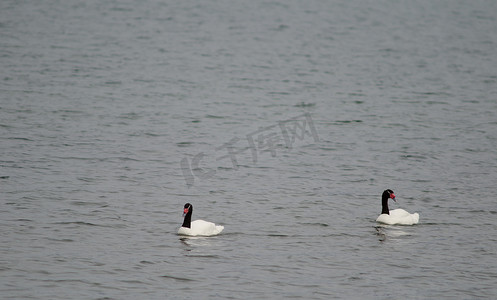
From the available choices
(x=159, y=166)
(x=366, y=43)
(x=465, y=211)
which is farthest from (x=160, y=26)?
(x=465, y=211)

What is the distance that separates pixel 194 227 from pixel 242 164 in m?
9.11

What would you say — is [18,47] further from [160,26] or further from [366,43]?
[366,43]

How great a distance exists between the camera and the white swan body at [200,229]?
2016cm

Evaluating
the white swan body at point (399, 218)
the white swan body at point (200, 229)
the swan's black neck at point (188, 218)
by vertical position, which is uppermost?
the white swan body at point (399, 218)

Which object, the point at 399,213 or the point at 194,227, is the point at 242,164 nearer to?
the point at 399,213

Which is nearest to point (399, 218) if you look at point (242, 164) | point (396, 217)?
point (396, 217)

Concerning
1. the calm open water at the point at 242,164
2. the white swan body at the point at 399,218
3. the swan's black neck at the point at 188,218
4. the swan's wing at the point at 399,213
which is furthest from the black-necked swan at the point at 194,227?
the swan's wing at the point at 399,213

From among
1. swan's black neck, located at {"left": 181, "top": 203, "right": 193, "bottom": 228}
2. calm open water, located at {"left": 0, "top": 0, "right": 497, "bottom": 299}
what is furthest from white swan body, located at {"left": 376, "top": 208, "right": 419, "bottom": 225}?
swan's black neck, located at {"left": 181, "top": 203, "right": 193, "bottom": 228}

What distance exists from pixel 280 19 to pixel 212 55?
2414cm

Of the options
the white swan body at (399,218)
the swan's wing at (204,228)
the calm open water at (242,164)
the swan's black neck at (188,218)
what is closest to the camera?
the calm open water at (242,164)

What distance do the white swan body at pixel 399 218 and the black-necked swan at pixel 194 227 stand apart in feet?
16.9

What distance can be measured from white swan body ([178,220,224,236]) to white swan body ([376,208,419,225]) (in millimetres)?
5080

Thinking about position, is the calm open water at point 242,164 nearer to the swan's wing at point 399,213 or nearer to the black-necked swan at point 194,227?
the black-necked swan at point 194,227

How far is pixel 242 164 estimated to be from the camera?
95.6ft
